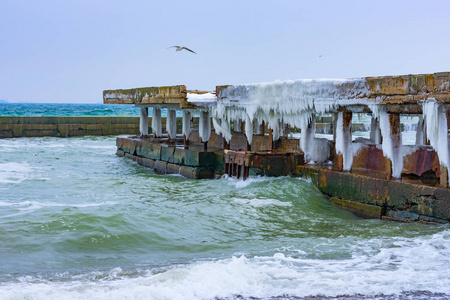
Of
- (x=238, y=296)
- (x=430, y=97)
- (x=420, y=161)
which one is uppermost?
(x=430, y=97)

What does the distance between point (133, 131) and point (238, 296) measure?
33341mm

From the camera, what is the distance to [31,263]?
9180 millimetres

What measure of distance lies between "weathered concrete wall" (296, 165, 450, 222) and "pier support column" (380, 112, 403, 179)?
0.44 metres

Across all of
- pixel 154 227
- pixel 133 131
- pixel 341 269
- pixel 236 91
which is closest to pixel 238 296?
pixel 341 269

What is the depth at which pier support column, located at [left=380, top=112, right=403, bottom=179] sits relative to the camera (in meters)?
12.2

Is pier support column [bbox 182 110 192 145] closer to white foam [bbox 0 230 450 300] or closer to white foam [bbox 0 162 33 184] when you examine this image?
white foam [bbox 0 162 33 184]

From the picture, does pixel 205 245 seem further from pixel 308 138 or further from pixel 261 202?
pixel 308 138

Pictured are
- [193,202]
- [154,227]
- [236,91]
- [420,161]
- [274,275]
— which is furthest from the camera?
[236,91]

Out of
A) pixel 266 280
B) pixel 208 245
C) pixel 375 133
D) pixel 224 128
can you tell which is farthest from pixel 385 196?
pixel 224 128

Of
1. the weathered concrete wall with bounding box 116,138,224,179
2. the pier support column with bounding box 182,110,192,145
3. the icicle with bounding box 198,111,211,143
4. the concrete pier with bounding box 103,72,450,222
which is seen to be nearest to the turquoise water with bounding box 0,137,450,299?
the concrete pier with bounding box 103,72,450,222

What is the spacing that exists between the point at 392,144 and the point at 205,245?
15.9 ft

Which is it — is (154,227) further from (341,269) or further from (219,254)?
(341,269)

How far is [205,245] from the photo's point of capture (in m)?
10.3

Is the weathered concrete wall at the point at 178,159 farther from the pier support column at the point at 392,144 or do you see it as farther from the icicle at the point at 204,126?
the pier support column at the point at 392,144
